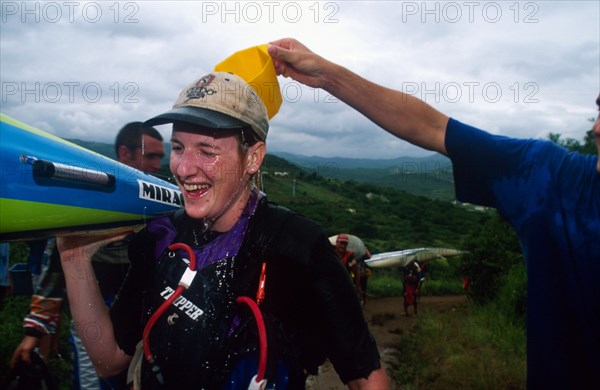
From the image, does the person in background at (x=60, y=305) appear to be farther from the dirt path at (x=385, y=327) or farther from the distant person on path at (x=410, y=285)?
the distant person on path at (x=410, y=285)

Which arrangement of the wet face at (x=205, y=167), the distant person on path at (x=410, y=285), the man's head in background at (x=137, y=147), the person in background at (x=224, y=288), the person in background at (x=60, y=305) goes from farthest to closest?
the distant person on path at (x=410, y=285) < the man's head in background at (x=137, y=147) < the person in background at (x=60, y=305) < the wet face at (x=205, y=167) < the person in background at (x=224, y=288)

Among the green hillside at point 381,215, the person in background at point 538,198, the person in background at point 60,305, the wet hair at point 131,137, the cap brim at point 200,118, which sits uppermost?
the wet hair at point 131,137

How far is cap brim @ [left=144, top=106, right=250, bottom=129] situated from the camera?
159cm

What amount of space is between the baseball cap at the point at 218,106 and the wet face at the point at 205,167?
0.09 meters

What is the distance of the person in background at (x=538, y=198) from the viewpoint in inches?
58.0

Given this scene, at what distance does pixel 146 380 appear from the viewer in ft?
5.35

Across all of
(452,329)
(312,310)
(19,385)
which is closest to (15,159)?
(312,310)

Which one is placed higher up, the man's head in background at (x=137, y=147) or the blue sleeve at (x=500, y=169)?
the man's head in background at (x=137, y=147)

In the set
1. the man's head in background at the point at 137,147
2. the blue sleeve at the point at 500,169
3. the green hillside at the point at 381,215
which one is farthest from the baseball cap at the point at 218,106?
the green hillside at the point at 381,215

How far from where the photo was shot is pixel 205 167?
5.64 ft

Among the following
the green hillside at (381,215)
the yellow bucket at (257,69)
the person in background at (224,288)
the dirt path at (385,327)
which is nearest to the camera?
the person in background at (224,288)

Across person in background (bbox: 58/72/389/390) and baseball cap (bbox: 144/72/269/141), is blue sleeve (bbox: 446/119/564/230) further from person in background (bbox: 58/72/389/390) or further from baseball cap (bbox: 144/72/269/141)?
baseball cap (bbox: 144/72/269/141)

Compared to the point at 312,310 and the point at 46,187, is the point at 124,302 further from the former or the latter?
the point at 312,310

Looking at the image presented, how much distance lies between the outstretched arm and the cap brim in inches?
16.5
